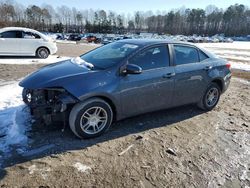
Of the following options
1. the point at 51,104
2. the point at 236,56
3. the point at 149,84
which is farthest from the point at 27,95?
the point at 236,56

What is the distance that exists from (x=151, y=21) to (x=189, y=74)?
144757 millimetres

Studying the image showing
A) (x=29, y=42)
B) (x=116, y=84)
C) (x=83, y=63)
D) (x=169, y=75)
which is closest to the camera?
(x=116, y=84)

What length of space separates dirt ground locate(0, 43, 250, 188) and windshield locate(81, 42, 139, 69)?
3.95 ft

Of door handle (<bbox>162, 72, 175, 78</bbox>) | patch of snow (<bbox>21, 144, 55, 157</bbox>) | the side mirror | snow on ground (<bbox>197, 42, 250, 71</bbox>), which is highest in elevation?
the side mirror

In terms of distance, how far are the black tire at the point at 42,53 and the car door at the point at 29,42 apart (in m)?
0.21

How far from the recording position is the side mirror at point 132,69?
13.4ft

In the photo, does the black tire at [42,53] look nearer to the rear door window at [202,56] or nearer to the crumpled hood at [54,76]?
the crumpled hood at [54,76]

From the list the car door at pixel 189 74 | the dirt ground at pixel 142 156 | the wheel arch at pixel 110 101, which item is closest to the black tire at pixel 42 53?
the dirt ground at pixel 142 156

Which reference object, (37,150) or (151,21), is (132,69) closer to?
(37,150)

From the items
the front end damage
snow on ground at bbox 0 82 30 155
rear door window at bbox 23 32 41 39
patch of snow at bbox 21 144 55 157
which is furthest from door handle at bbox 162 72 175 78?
rear door window at bbox 23 32 41 39

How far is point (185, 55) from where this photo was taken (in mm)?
5148

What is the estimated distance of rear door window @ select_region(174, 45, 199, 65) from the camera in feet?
16.3

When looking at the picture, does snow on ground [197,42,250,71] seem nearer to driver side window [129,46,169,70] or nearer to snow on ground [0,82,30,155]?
driver side window [129,46,169,70]

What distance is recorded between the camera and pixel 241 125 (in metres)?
5.10
